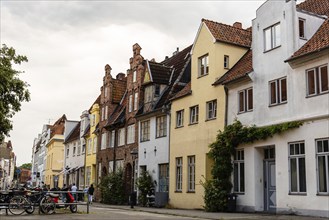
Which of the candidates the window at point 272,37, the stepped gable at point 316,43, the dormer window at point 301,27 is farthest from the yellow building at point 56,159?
the stepped gable at point 316,43

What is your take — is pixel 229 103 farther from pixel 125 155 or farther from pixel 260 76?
pixel 125 155

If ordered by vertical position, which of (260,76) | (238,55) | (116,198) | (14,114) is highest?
(238,55)

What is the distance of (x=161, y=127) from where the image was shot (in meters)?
33.1

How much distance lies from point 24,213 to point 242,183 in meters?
10.9

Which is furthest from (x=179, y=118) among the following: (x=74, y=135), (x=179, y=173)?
(x=74, y=135)

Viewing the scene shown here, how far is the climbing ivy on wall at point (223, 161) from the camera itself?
23.8 meters

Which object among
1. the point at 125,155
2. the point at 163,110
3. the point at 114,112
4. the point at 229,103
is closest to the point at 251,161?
the point at 229,103

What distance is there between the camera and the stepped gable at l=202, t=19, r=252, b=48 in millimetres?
27453

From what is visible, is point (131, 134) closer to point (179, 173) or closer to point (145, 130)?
point (145, 130)

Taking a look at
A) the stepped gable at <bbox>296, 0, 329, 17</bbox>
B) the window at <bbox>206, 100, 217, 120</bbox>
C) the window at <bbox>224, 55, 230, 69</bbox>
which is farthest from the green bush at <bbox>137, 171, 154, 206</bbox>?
the stepped gable at <bbox>296, 0, 329, 17</bbox>

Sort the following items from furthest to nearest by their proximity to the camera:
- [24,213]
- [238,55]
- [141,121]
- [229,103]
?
[141,121], [238,55], [229,103], [24,213]

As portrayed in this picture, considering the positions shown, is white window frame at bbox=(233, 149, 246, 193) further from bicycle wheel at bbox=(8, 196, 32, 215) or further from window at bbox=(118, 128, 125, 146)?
window at bbox=(118, 128, 125, 146)

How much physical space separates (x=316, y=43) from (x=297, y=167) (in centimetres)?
549

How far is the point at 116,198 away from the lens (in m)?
37.1
